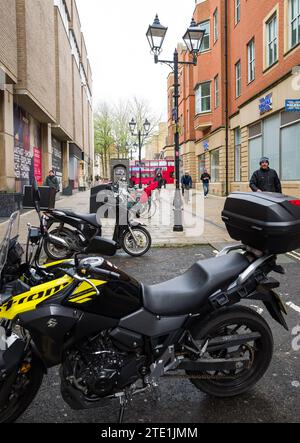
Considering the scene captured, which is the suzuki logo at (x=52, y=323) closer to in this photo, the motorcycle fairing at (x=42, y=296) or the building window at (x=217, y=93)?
the motorcycle fairing at (x=42, y=296)

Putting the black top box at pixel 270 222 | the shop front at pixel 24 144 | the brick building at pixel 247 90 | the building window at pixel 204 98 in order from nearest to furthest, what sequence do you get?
the black top box at pixel 270 222
the brick building at pixel 247 90
the shop front at pixel 24 144
the building window at pixel 204 98

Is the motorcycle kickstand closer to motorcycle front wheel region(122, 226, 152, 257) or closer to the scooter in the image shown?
the scooter

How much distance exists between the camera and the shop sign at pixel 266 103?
1664cm

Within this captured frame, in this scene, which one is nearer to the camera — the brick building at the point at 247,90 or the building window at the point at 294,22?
the building window at the point at 294,22

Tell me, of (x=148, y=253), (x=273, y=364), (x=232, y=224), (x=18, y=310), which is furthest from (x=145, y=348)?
(x=148, y=253)

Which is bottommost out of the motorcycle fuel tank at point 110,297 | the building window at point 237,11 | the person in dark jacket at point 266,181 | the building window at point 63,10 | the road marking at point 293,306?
the road marking at point 293,306

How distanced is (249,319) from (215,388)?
0.54m

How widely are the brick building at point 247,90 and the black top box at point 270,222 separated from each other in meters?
10.1

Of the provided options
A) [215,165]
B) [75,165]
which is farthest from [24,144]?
[75,165]

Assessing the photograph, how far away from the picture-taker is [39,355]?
2.38 m

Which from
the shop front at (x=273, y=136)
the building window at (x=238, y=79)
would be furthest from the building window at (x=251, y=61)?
the building window at (x=238, y=79)

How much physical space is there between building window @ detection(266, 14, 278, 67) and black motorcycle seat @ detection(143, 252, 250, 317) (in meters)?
15.9

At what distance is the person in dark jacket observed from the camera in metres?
9.14

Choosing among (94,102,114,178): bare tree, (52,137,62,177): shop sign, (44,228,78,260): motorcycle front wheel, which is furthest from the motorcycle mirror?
(94,102,114,178): bare tree
